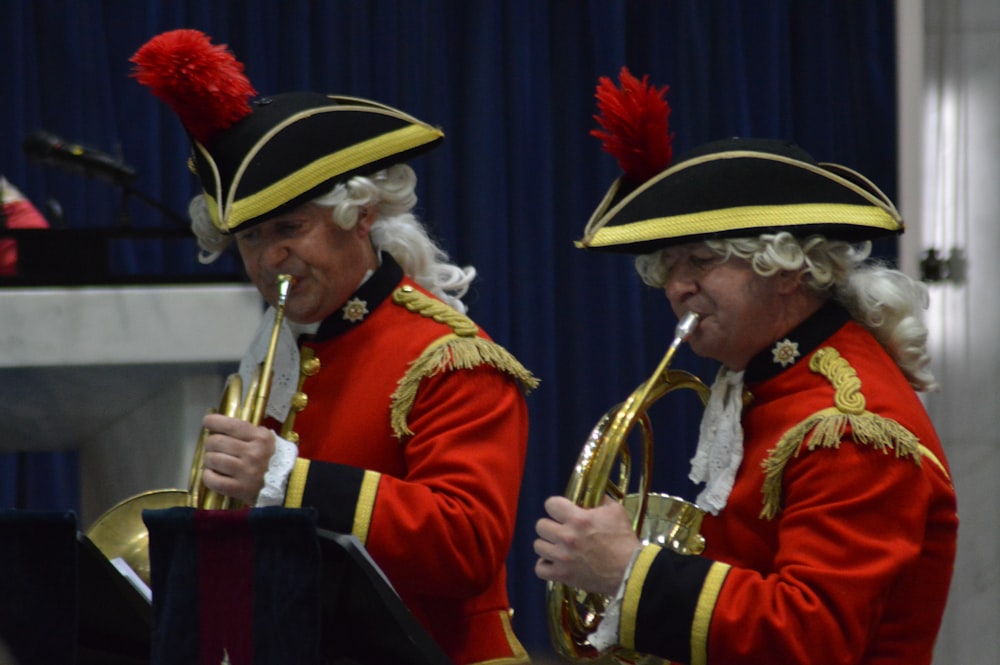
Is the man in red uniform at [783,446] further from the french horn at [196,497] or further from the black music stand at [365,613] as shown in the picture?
the french horn at [196,497]

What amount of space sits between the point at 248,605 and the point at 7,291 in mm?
1208

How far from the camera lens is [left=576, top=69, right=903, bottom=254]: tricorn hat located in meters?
1.77

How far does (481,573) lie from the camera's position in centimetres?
191

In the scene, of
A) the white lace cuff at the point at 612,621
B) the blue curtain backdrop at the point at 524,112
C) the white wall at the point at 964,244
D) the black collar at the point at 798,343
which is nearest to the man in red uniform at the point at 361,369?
the white lace cuff at the point at 612,621

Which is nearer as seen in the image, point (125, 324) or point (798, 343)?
point (798, 343)

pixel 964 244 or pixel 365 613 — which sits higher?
pixel 964 244

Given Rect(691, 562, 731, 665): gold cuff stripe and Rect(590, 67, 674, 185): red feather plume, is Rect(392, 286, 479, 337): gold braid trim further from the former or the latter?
Rect(691, 562, 731, 665): gold cuff stripe

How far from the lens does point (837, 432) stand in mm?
1655

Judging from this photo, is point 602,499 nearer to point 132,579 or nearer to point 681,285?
point 681,285

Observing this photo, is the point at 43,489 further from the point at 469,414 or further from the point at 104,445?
the point at 469,414

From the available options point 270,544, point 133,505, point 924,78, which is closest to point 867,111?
point 924,78

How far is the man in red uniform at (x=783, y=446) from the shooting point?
1615 mm

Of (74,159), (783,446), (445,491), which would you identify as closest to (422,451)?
(445,491)

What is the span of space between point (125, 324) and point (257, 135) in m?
0.65
